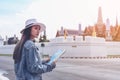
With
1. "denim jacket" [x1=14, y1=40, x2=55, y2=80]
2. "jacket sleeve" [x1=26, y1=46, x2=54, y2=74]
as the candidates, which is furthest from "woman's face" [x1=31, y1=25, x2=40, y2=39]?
"jacket sleeve" [x1=26, y1=46, x2=54, y2=74]

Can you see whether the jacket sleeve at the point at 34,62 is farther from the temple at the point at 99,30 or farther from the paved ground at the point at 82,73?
the temple at the point at 99,30

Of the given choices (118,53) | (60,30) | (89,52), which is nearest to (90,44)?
(89,52)

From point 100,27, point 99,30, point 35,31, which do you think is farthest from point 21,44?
point 100,27

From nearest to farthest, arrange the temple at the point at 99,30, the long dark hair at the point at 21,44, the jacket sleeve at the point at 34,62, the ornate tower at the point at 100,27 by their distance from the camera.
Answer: the jacket sleeve at the point at 34,62 → the long dark hair at the point at 21,44 → the temple at the point at 99,30 → the ornate tower at the point at 100,27

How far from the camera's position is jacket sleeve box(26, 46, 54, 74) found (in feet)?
14.7

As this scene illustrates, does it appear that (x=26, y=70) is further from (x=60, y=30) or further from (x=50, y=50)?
(x=60, y=30)

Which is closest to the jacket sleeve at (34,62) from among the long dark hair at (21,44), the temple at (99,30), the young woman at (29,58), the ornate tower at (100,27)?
the young woman at (29,58)

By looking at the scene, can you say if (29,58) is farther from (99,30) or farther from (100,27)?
(100,27)

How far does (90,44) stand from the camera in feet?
155

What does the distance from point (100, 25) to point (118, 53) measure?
47.2 m

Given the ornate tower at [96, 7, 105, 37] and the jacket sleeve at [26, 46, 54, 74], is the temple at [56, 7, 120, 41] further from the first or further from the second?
the jacket sleeve at [26, 46, 54, 74]

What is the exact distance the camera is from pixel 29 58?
14.8 ft

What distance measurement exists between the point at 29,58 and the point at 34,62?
0.08 meters

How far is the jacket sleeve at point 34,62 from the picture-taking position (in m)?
4.48
